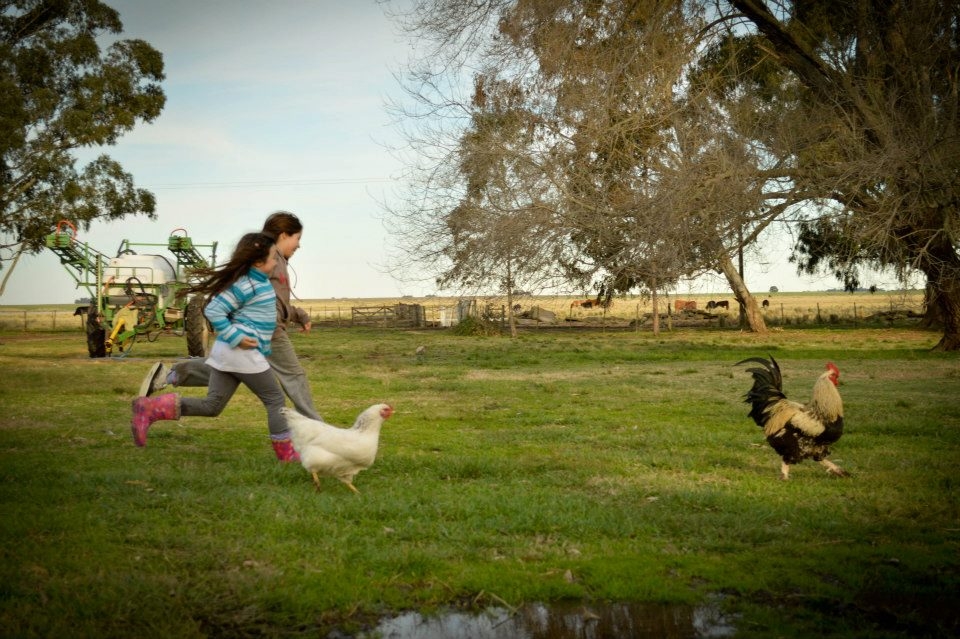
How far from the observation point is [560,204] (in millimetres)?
16672

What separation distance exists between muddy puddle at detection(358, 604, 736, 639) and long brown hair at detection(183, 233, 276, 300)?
3.67 meters

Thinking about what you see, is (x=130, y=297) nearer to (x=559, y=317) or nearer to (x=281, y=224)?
(x=281, y=224)

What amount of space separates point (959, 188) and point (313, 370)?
44.3 feet

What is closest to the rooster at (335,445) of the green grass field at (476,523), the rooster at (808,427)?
the green grass field at (476,523)

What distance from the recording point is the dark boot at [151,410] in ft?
26.2

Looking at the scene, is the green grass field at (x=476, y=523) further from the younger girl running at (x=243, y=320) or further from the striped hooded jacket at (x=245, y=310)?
the striped hooded jacket at (x=245, y=310)

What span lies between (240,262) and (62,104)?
34114mm

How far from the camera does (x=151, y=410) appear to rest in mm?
8062

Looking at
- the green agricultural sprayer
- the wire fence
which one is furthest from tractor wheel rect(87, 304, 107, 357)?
the wire fence

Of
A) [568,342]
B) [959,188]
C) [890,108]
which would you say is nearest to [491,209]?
[890,108]

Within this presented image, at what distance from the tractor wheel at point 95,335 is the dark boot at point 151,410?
50.2ft

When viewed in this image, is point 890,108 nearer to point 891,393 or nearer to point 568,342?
point 891,393

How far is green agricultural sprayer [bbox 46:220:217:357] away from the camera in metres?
21.8

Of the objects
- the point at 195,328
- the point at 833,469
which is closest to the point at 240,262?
the point at 833,469
